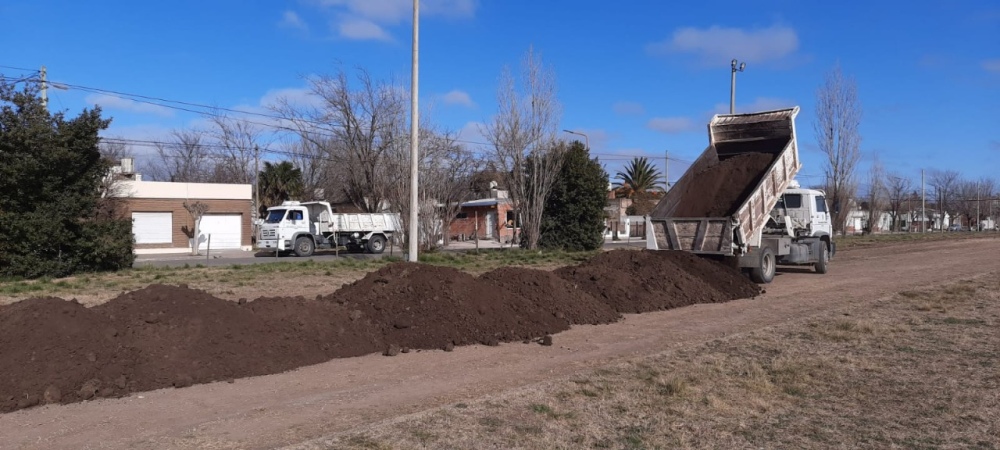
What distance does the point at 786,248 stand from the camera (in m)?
19.6

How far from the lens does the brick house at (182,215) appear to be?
40188 mm

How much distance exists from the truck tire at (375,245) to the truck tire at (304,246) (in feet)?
9.34

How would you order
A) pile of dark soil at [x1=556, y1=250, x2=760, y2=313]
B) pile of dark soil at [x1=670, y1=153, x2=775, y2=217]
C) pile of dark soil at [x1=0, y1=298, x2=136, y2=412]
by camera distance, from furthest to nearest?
pile of dark soil at [x1=670, y1=153, x2=775, y2=217] < pile of dark soil at [x1=556, y1=250, x2=760, y2=313] < pile of dark soil at [x1=0, y1=298, x2=136, y2=412]

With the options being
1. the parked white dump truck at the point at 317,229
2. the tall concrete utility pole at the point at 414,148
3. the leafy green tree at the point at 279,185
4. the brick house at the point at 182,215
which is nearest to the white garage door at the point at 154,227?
the brick house at the point at 182,215

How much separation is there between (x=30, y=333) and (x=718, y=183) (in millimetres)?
15442

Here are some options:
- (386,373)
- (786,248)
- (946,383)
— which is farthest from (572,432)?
(786,248)

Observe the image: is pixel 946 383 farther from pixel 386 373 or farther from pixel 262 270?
pixel 262 270

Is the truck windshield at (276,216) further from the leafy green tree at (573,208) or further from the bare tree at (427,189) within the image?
the leafy green tree at (573,208)

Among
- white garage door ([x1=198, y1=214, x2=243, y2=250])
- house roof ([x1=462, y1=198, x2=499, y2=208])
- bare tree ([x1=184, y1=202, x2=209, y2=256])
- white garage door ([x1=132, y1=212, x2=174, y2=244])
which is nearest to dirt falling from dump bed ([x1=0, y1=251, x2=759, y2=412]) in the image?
bare tree ([x1=184, y1=202, x2=209, y2=256])

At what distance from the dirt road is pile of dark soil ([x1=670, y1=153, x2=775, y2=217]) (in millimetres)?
5499

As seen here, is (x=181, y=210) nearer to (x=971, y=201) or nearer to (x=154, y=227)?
(x=154, y=227)

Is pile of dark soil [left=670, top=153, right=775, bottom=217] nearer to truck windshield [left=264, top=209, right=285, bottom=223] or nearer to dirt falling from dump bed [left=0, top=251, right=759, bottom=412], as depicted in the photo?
dirt falling from dump bed [left=0, top=251, right=759, bottom=412]

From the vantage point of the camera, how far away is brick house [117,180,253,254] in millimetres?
40188

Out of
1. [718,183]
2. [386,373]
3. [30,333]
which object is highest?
[718,183]
